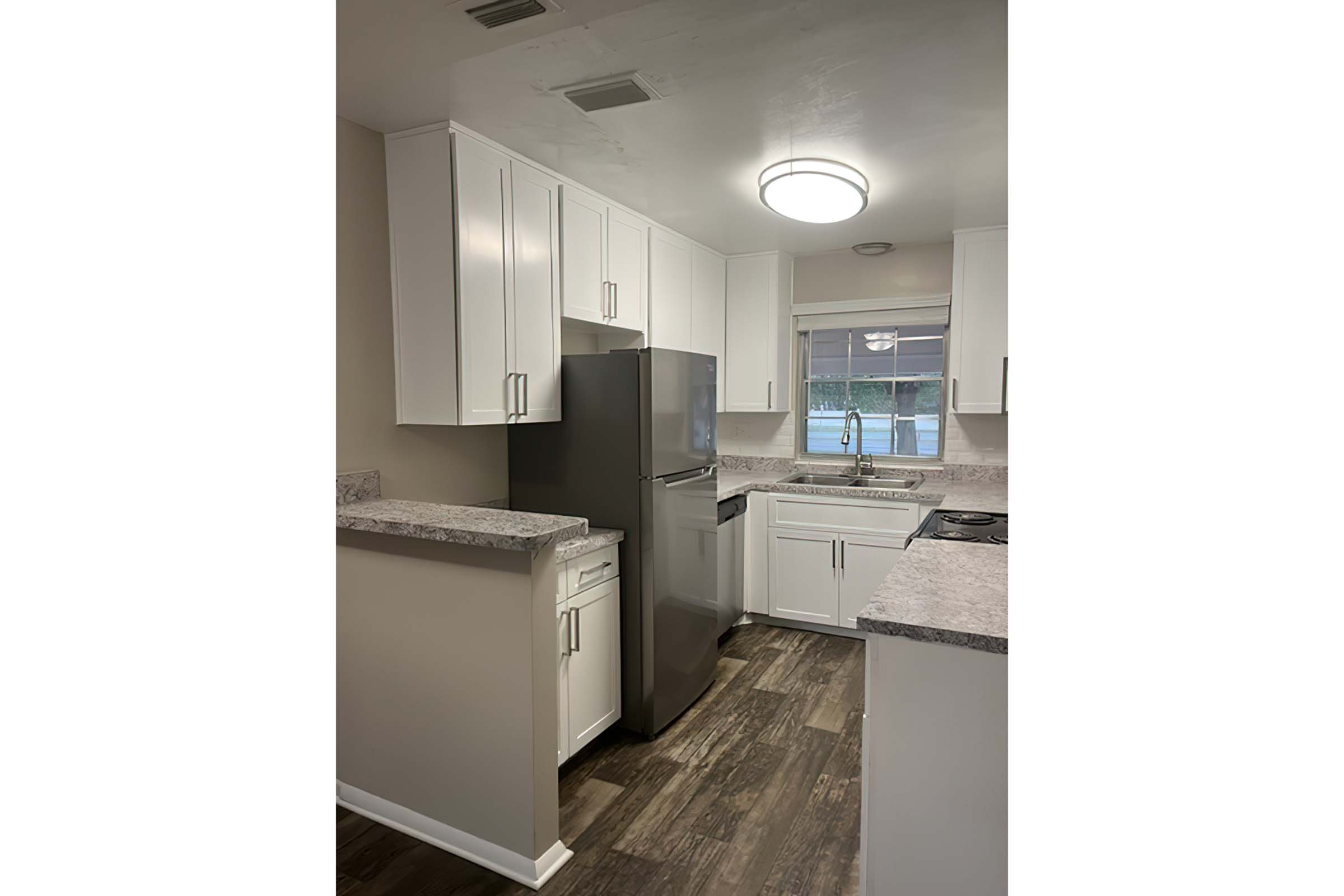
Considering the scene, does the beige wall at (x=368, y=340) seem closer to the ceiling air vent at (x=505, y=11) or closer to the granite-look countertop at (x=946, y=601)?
the ceiling air vent at (x=505, y=11)

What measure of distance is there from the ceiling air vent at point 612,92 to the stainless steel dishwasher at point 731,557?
2.16 meters

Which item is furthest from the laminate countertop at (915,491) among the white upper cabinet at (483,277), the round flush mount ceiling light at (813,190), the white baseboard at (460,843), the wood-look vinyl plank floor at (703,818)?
the white baseboard at (460,843)

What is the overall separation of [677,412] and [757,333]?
1.59 m

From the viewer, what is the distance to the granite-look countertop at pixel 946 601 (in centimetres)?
125

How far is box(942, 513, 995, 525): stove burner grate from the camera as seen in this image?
8.45 feet

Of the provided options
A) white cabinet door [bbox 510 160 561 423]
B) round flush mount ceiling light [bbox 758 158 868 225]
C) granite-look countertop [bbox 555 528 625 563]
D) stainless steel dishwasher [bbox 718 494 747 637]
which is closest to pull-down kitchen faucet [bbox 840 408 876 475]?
stainless steel dishwasher [bbox 718 494 747 637]

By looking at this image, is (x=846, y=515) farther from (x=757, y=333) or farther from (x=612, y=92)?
(x=612, y=92)

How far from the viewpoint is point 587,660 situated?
8.47ft

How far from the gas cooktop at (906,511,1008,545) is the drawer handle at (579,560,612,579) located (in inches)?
44.7

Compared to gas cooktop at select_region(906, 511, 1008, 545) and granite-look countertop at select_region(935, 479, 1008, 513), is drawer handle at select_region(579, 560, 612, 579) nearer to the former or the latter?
gas cooktop at select_region(906, 511, 1008, 545)

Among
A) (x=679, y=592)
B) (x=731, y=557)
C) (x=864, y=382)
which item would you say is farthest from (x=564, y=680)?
(x=864, y=382)
